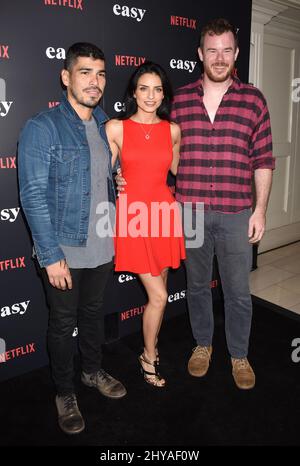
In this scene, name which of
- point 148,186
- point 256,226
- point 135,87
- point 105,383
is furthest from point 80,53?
point 105,383

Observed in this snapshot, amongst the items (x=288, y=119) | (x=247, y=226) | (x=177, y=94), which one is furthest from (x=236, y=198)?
(x=288, y=119)

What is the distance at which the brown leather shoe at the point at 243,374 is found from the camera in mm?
2578

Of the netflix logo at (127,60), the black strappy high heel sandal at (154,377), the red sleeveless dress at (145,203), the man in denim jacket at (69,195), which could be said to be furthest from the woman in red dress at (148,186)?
the netflix logo at (127,60)

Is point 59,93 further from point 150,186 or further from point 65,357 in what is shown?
point 65,357

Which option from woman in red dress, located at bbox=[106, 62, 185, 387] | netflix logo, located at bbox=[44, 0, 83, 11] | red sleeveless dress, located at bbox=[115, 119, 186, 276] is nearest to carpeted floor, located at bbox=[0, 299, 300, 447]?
woman in red dress, located at bbox=[106, 62, 185, 387]

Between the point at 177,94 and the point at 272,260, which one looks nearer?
the point at 177,94

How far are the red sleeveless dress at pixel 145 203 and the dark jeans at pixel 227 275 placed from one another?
10.9 inches

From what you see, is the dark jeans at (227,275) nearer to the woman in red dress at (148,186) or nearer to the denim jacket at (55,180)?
the woman in red dress at (148,186)

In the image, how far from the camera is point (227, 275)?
256 centimetres

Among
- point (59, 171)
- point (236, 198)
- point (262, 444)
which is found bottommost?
point (262, 444)

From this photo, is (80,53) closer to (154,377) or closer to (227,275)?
(227,275)

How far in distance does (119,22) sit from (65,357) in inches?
86.7

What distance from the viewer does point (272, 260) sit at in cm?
515

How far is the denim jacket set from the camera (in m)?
1.88
